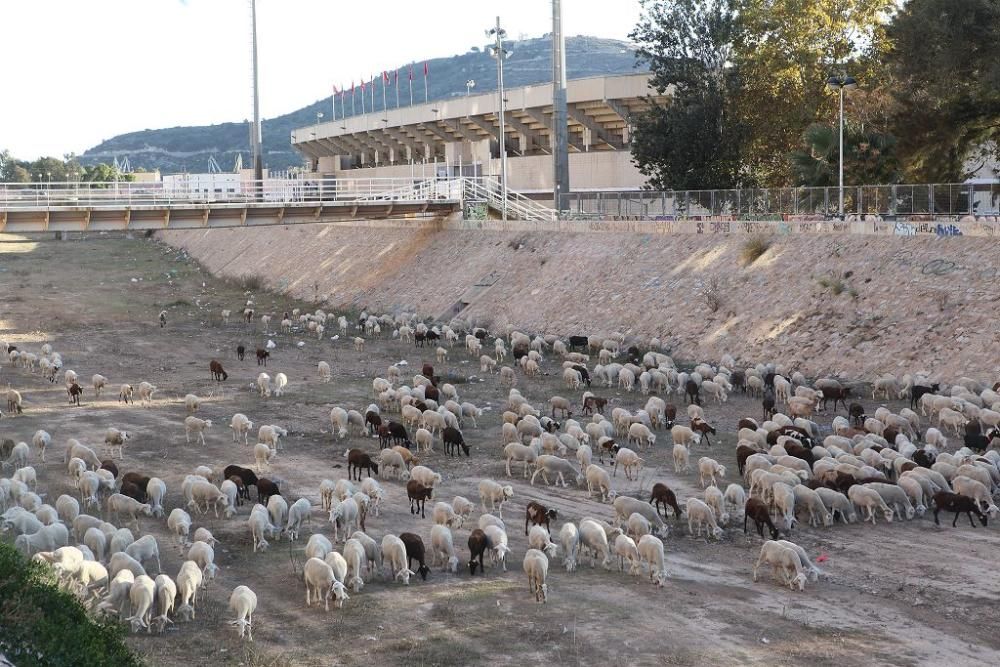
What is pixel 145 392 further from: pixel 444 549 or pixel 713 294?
pixel 713 294

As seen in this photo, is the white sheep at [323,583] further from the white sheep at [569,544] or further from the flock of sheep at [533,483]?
the white sheep at [569,544]

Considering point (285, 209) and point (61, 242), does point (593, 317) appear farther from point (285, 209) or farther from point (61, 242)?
point (61, 242)

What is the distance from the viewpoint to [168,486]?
79.0 ft

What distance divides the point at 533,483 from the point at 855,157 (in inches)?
1098

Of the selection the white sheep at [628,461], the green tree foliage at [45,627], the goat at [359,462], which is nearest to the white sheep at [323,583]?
the green tree foliage at [45,627]

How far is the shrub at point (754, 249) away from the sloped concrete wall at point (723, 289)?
0.85 ft

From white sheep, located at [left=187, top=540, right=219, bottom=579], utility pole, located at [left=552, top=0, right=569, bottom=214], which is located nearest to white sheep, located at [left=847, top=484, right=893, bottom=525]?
white sheep, located at [left=187, top=540, right=219, bottom=579]

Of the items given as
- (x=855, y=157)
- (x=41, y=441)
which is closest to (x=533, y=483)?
(x=41, y=441)

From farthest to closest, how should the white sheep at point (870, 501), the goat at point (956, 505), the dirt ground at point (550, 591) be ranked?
the white sheep at point (870, 501), the goat at point (956, 505), the dirt ground at point (550, 591)

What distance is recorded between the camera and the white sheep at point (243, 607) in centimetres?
1598

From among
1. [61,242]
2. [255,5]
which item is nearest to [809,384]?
[255,5]

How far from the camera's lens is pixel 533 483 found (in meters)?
24.3

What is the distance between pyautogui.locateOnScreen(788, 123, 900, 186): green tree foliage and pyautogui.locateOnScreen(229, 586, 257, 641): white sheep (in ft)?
119

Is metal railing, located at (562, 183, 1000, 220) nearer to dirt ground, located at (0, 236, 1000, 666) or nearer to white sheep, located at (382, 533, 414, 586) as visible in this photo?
dirt ground, located at (0, 236, 1000, 666)
